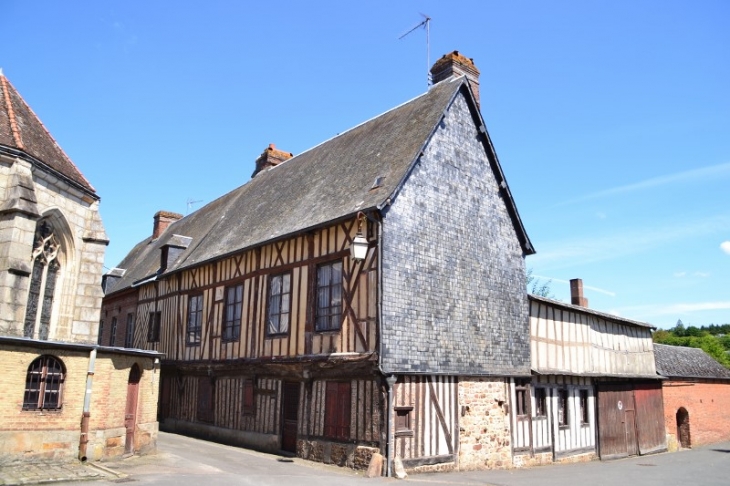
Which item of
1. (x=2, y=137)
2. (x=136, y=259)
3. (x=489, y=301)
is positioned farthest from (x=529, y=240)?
(x=136, y=259)

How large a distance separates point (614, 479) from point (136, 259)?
65.3 feet

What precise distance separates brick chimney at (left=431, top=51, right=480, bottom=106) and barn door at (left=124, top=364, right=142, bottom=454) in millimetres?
9661

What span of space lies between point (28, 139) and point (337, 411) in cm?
869

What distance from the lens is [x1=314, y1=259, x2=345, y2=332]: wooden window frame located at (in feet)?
37.7

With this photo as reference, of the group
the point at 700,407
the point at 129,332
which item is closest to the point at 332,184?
the point at 129,332

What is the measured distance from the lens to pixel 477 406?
38.7 ft

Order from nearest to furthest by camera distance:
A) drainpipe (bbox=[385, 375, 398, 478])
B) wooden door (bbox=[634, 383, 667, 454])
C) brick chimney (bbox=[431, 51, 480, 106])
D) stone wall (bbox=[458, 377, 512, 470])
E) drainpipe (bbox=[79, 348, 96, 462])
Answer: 1. drainpipe (bbox=[79, 348, 96, 462])
2. drainpipe (bbox=[385, 375, 398, 478])
3. stone wall (bbox=[458, 377, 512, 470])
4. brick chimney (bbox=[431, 51, 480, 106])
5. wooden door (bbox=[634, 383, 667, 454])

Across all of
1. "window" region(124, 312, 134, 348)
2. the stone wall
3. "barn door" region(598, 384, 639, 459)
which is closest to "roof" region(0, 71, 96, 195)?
"window" region(124, 312, 134, 348)

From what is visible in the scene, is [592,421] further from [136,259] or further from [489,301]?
[136,259]

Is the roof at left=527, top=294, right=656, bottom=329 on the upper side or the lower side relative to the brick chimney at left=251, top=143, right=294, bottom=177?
lower

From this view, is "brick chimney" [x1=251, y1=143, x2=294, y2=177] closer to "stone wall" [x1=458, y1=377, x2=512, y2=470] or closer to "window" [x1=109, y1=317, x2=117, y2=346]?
"window" [x1=109, y1=317, x2=117, y2=346]

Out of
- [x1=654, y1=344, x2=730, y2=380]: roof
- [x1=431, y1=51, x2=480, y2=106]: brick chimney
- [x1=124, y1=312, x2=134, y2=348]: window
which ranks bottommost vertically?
[x1=654, y1=344, x2=730, y2=380]: roof

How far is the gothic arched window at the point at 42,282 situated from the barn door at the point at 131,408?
2627 millimetres

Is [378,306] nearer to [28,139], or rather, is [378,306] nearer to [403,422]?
[403,422]
